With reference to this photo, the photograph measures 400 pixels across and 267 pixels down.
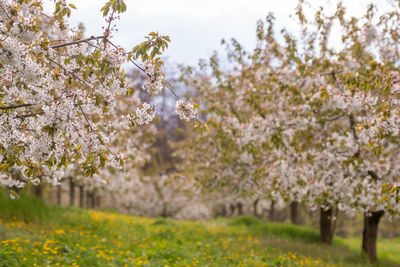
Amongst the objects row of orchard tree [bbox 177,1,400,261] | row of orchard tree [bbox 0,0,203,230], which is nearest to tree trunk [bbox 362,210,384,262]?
row of orchard tree [bbox 177,1,400,261]

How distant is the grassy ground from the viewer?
7590mm

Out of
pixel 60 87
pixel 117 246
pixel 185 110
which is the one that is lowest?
pixel 117 246

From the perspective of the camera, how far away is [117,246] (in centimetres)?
970

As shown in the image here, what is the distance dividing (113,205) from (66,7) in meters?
36.1

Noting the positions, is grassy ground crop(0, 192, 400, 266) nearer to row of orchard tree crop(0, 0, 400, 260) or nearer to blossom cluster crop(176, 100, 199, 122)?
row of orchard tree crop(0, 0, 400, 260)

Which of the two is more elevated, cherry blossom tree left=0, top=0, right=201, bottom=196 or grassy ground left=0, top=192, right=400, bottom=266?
cherry blossom tree left=0, top=0, right=201, bottom=196

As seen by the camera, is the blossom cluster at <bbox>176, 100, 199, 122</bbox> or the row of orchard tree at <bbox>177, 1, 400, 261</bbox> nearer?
the blossom cluster at <bbox>176, 100, 199, 122</bbox>

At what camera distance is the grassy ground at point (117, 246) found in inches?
299

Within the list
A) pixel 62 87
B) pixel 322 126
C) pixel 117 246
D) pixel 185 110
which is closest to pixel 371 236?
pixel 322 126

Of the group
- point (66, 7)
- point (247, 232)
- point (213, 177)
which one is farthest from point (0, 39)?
point (247, 232)

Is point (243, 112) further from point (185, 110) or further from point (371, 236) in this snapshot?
point (185, 110)

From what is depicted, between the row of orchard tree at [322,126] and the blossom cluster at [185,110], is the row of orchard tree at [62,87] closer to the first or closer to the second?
the blossom cluster at [185,110]

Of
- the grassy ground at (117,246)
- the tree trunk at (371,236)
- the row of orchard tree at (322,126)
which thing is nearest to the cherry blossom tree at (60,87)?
the grassy ground at (117,246)

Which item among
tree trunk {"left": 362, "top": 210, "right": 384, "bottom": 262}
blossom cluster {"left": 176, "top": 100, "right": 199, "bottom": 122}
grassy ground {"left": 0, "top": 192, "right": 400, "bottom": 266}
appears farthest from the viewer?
tree trunk {"left": 362, "top": 210, "right": 384, "bottom": 262}
